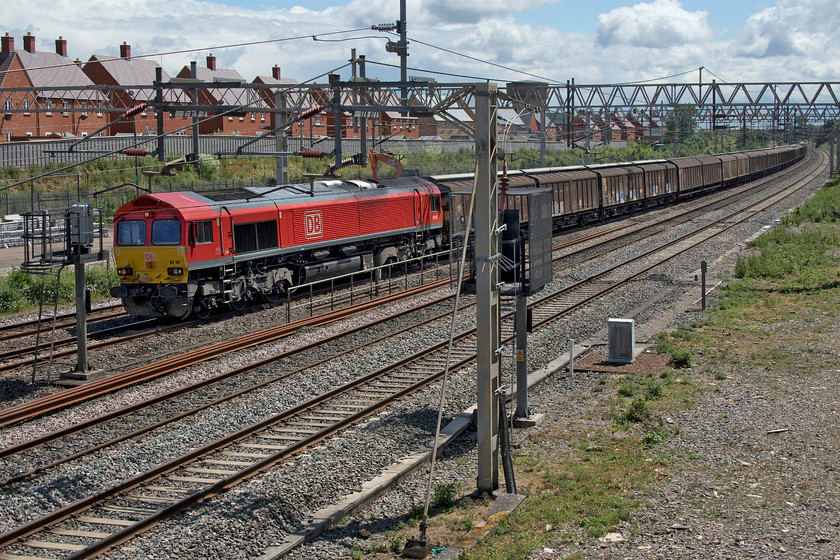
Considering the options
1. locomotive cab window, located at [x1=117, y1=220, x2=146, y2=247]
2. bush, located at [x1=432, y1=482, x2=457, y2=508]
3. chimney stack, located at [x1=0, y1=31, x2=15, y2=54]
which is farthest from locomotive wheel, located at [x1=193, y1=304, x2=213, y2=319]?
chimney stack, located at [x1=0, y1=31, x2=15, y2=54]

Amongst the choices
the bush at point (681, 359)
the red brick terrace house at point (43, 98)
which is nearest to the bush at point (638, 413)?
the bush at point (681, 359)

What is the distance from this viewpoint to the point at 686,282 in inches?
1027

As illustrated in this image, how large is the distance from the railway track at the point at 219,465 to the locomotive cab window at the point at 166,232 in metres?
6.67

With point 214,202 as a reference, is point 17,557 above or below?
below

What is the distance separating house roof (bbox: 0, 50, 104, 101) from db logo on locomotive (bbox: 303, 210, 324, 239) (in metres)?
45.6

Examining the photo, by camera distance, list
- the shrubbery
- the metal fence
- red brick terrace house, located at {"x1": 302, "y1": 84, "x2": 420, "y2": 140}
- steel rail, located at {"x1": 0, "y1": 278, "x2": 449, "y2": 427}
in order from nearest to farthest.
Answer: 1. steel rail, located at {"x1": 0, "y1": 278, "x2": 449, "y2": 427}
2. the shrubbery
3. red brick terrace house, located at {"x1": 302, "y1": 84, "x2": 420, "y2": 140}
4. the metal fence

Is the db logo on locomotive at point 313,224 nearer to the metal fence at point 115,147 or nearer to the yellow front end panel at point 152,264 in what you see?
the yellow front end panel at point 152,264

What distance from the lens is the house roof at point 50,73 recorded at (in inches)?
2571

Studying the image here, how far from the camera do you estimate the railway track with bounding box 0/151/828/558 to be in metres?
9.39

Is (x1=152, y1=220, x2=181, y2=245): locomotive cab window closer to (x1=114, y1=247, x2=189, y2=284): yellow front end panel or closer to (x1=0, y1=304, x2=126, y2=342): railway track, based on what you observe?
(x1=114, y1=247, x2=189, y2=284): yellow front end panel

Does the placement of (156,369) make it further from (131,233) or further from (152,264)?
(131,233)

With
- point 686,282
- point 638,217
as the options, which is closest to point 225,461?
point 686,282

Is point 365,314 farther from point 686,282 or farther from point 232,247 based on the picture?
point 686,282

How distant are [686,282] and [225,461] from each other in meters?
18.0
